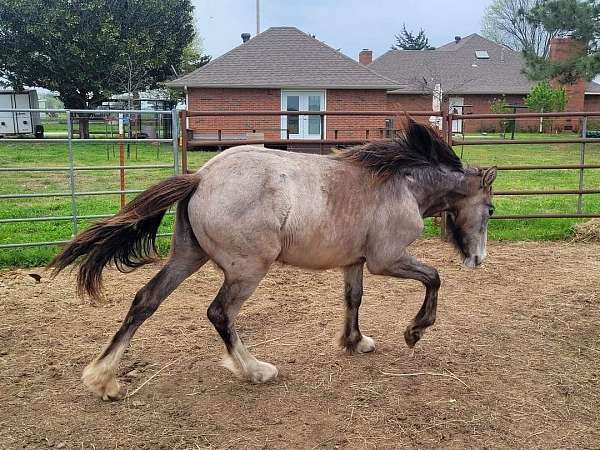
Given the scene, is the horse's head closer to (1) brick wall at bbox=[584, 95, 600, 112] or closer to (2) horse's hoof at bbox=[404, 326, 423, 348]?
(2) horse's hoof at bbox=[404, 326, 423, 348]

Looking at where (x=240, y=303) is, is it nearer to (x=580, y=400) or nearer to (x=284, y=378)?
(x=284, y=378)

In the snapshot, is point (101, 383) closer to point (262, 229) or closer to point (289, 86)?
point (262, 229)

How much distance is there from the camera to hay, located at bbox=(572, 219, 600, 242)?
7.64m

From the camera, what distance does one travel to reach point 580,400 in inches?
134

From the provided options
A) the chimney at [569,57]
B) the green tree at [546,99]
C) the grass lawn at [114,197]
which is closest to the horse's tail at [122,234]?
the grass lawn at [114,197]

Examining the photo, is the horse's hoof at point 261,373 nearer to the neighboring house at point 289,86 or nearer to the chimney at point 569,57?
the neighboring house at point 289,86

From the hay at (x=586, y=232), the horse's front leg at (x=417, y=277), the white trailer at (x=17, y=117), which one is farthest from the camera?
the white trailer at (x=17, y=117)

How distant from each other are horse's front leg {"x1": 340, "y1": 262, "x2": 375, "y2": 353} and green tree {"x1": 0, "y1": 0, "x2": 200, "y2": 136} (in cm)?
2457

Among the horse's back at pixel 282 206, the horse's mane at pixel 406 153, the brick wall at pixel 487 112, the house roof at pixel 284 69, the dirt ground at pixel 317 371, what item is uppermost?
the house roof at pixel 284 69

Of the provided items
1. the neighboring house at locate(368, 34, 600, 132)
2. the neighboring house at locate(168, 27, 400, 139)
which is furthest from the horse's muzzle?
the neighboring house at locate(368, 34, 600, 132)

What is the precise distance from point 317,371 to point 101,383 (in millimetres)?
1336

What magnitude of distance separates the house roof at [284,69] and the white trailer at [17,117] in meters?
7.25

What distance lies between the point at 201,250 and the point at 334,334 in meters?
1.44

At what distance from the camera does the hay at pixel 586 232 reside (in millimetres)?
7645
